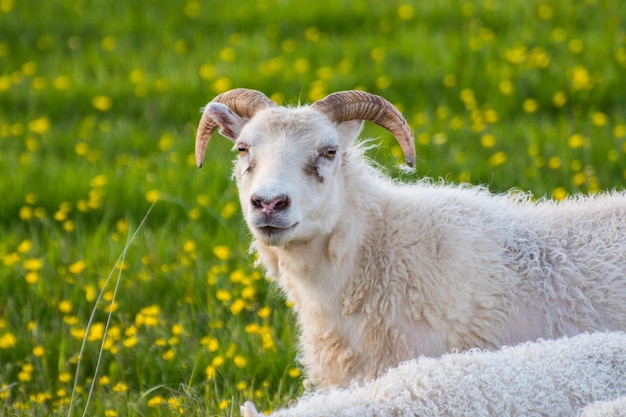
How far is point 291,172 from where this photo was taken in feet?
14.8

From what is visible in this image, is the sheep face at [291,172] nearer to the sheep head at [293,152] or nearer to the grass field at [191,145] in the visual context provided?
the sheep head at [293,152]

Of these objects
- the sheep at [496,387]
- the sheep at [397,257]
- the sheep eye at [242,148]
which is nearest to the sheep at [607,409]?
the sheep at [496,387]

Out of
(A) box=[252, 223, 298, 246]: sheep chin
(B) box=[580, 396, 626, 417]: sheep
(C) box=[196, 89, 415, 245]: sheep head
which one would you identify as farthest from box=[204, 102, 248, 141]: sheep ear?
(B) box=[580, 396, 626, 417]: sheep

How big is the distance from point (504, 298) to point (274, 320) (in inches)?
59.6

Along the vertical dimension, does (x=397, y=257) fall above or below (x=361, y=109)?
below

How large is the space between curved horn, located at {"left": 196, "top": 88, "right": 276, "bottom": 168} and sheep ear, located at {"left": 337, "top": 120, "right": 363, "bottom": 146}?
362 mm

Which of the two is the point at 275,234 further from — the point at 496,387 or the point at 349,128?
the point at 496,387

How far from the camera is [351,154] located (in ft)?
16.6

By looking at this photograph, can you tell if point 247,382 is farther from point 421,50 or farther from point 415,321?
point 421,50

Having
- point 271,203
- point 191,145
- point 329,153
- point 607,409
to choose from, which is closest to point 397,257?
point 329,153

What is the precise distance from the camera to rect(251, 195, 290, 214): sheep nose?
4293 millimetres

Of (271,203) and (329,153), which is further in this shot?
(329,153)

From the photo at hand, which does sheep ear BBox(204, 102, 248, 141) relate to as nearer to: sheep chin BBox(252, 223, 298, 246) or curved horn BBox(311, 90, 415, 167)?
curved horn BBox(311, 90, 415, 167)

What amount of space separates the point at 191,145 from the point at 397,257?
3.90 metres
